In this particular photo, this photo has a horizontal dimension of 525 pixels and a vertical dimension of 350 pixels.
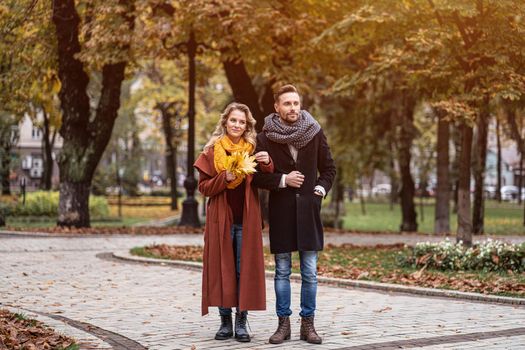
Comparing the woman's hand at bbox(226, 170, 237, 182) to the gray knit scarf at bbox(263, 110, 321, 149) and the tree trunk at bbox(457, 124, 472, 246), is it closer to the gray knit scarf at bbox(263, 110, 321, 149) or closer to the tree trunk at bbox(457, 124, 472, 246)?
the gray knit scarf at bbox(263, 110, 321, 149)

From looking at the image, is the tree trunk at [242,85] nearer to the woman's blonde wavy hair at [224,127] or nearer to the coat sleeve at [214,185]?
the woman's blonde wavy hair at [224,127]

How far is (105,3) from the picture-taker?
77.7 feet

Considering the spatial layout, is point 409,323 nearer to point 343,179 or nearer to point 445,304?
point 445,304

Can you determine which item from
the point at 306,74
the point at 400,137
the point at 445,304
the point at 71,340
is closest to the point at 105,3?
the point at 306,74

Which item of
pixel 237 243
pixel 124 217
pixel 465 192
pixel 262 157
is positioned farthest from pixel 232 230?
pixel 124 217

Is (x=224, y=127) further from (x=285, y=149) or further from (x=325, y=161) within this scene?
(x=325, y=161)

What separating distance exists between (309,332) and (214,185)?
4.67ft

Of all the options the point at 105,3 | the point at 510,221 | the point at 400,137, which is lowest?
the point at 510,221

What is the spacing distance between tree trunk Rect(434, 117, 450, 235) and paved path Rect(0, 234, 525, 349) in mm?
12478

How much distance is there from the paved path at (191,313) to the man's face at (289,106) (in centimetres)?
185

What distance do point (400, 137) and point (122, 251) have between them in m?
13.6

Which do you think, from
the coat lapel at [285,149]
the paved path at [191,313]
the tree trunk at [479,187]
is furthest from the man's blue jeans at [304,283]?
the tree trunk at [479,187]

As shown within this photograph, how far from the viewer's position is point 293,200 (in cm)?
815

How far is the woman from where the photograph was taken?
317 inches
